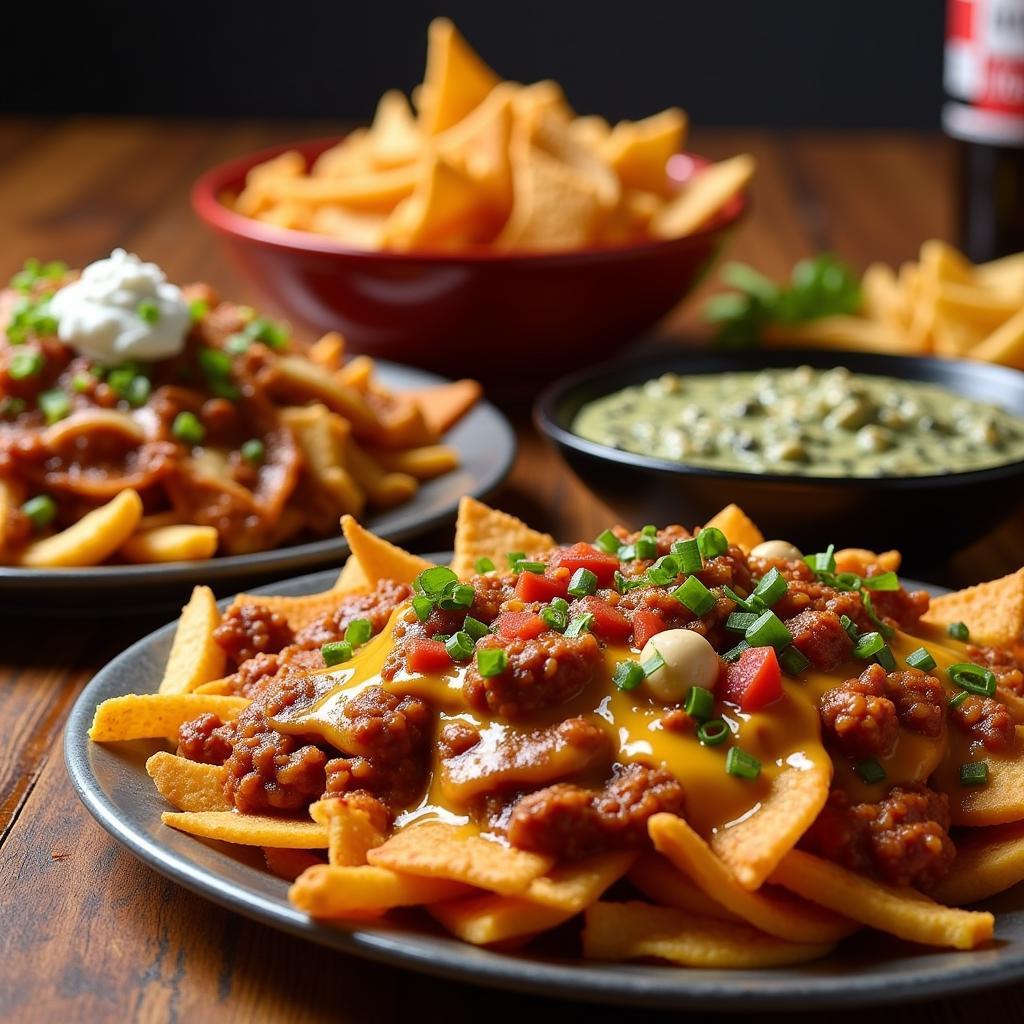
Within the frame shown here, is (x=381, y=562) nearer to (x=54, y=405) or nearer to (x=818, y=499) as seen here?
(x=818, y=499)

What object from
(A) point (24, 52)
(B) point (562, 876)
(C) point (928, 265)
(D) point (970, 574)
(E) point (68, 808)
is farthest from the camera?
(A) point (24, 52)

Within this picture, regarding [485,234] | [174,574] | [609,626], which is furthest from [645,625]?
[485,234]

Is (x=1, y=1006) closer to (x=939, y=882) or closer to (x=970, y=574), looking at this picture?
(x=939, y=882)

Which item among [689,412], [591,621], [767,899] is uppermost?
[591,621]

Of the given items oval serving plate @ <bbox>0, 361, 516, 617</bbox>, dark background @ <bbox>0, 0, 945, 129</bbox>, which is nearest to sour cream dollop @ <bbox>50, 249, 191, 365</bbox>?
oval serving plate @ <bbox>0, 361, 516, 617</bbox>

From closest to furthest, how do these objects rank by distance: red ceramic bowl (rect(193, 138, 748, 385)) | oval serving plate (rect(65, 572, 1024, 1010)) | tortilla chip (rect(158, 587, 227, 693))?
oval serving plate (rect(65, 572, 1024, 1010)) < tortilla chip (rect(158, 587, 227, 693)) < red ceramic bowl (rect(193, 138, 748, 385))

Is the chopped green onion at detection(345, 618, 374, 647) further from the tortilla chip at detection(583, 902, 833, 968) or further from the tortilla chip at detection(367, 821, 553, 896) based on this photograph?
the tortilla chip at detection(583, 902, 833, 968)

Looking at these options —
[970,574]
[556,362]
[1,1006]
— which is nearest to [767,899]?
[1,1006]
